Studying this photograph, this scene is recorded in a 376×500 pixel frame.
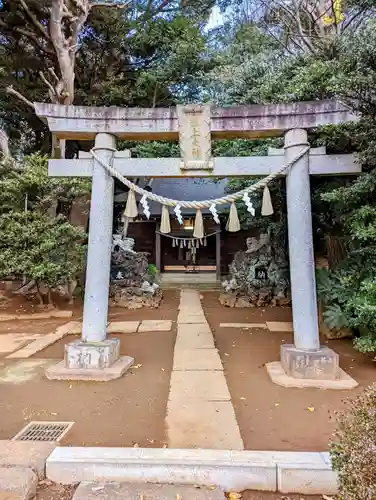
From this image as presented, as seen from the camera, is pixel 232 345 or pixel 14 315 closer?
pixel 232 345

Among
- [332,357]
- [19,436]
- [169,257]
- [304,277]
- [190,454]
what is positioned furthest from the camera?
[169,257]

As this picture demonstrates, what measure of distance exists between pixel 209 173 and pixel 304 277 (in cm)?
183

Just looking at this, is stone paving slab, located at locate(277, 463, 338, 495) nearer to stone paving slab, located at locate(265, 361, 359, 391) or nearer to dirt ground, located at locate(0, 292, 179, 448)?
dirt ground, located at locate(0, 292, 179, 448)

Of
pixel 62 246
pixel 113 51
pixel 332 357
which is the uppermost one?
pixel 113 51

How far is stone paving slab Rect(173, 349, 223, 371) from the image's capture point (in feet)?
14.7

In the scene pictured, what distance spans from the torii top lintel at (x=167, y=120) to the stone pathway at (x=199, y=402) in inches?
Result: 124

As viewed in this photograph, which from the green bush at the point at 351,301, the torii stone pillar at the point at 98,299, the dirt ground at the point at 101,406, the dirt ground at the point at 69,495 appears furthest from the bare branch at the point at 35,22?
the dirt ground at the point at 69,495

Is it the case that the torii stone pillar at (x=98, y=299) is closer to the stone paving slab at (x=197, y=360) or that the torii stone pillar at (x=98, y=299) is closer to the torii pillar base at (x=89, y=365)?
the torii pillar base at (x=89, y=365)

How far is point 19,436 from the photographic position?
2756 millimetres

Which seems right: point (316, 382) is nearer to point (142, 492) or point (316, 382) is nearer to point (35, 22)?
point (142, 492)

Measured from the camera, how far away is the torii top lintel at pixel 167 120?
4.40 meters

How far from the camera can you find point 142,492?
199 cm

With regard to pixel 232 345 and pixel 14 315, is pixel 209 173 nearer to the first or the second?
pixel 232 345

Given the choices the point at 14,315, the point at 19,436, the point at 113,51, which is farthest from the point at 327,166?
the point at 113,51
